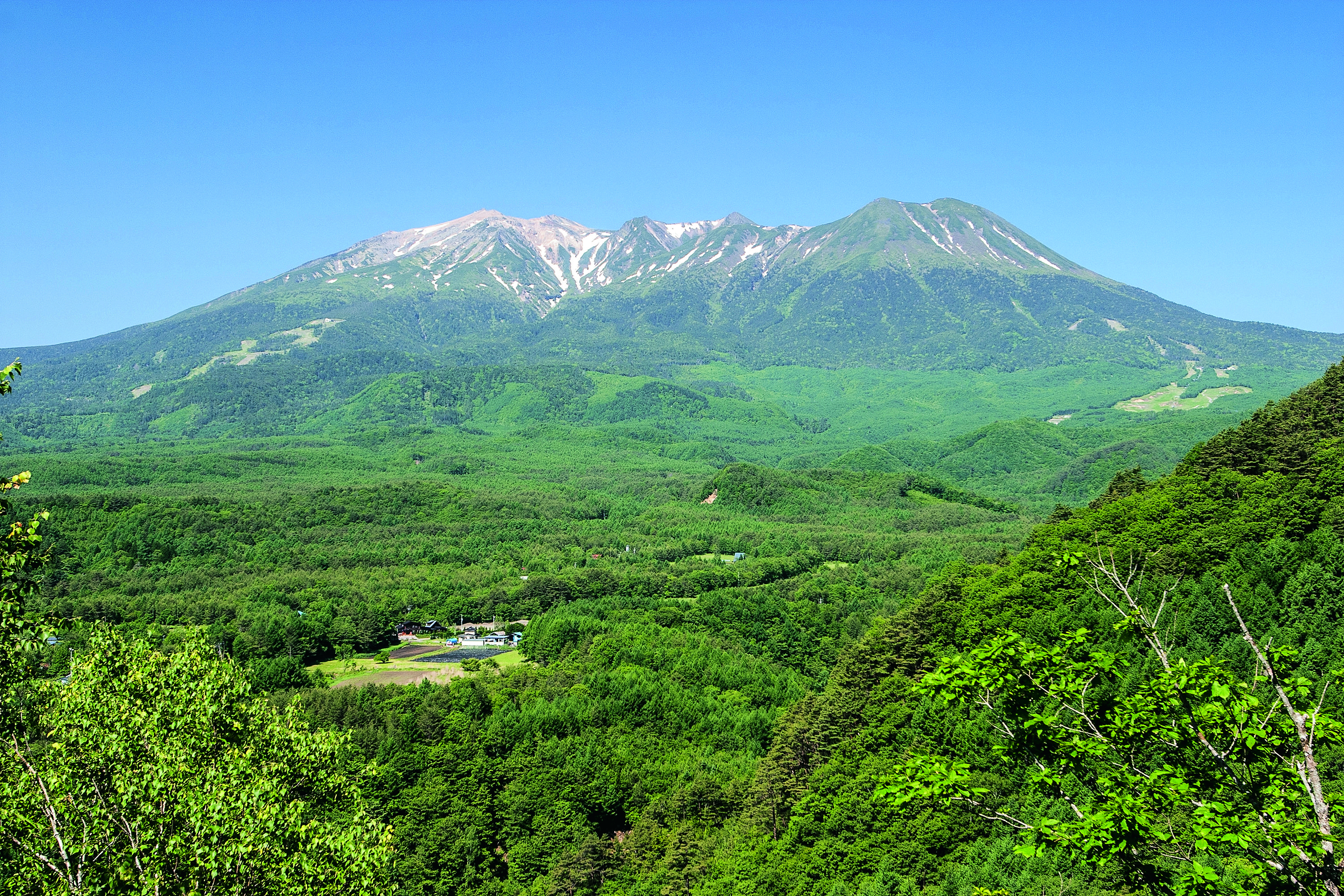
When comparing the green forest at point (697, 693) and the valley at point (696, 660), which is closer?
the green forest at point (697, 693)

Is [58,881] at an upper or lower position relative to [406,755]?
upper

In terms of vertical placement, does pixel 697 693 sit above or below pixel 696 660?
below

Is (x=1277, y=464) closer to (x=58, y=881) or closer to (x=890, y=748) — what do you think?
(x=890, y=748)

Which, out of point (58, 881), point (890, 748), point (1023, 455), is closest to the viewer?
point (58, 881)

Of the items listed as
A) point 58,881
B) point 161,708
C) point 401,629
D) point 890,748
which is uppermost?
point 161,708

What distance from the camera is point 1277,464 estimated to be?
42906mm

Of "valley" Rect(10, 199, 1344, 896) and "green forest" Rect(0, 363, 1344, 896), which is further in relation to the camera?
"valley" Rect(10, 199, 1344, 896)

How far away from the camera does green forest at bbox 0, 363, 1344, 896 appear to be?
360 inches

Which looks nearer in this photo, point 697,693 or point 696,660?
point 697,693

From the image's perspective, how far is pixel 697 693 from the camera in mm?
52750

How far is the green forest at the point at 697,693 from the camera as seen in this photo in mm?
9133

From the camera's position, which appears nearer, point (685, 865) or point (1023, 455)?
point (685, 865)

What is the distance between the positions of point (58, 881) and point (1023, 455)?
174 metres

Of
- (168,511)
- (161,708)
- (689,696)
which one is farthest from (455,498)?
(161,708)
